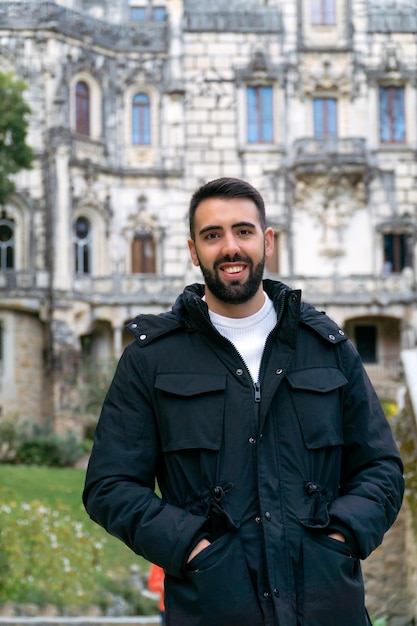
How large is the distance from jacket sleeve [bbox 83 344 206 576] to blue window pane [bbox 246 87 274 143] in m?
31.2

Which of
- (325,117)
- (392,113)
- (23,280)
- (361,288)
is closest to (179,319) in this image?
(23,280)

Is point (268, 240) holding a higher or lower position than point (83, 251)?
lower

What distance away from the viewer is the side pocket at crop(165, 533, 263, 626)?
3.37 m

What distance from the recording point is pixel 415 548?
7812 mm

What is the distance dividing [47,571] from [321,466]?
9.69m

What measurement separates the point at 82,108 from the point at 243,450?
101ft

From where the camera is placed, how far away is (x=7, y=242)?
31.7 meters

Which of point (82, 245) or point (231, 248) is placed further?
point (82, 245)

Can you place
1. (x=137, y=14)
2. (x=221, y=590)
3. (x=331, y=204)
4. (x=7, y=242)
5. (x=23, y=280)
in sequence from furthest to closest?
1. (x=137, y=14)
2. (x=331, y=204)
3. (x=7, y=242)
4. (x=23, y=280)
5. (x=221, y=590)

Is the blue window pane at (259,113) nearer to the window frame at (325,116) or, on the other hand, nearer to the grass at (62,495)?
the window frame at (325,116)

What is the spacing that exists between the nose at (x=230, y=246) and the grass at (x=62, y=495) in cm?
1111

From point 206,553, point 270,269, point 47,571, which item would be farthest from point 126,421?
point 270,269

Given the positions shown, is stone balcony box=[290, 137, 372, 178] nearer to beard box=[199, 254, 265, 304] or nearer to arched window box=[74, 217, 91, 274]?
arched window box=[74, 217, 91, 274]

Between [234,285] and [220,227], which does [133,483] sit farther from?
[220,227]
